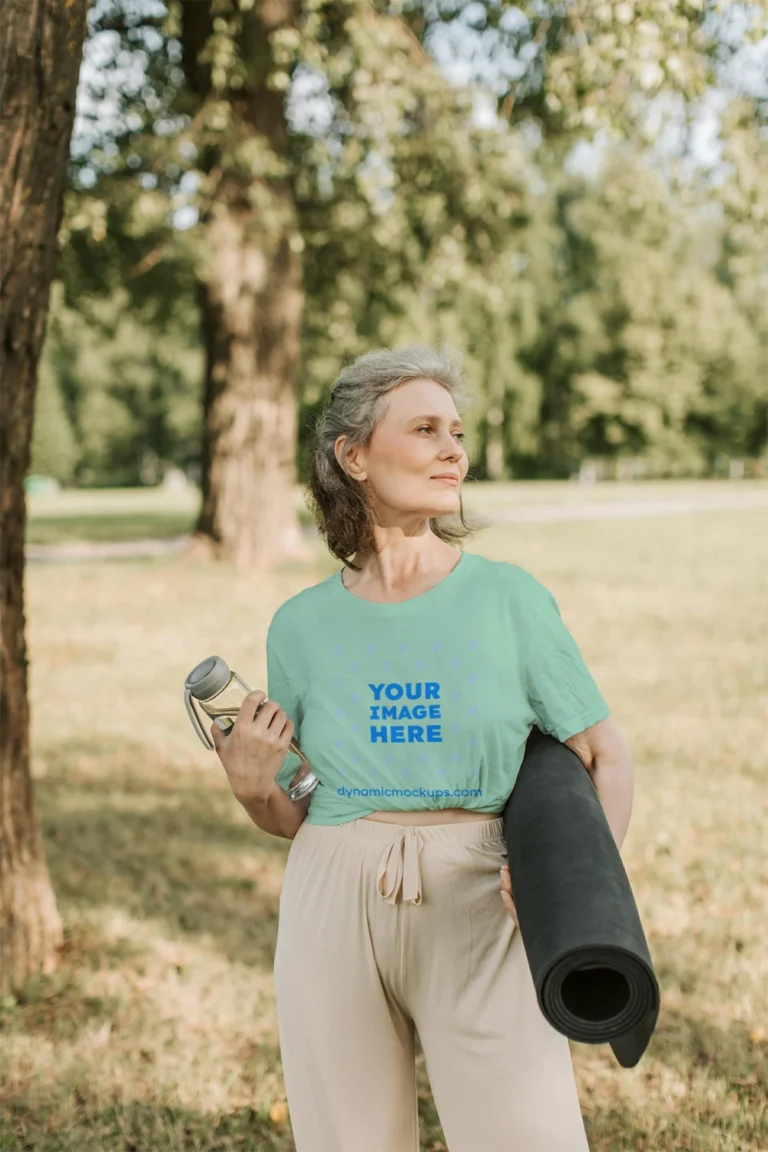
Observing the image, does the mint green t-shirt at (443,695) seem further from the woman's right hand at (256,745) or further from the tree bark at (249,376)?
the tree bark at (249,376)

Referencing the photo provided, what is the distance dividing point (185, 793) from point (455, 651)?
5.09 meters

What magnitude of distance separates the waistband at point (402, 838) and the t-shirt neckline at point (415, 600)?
0.38 meters

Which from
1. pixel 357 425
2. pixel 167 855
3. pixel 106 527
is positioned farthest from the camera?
pixel 106 527

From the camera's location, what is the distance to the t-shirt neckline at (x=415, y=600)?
2.12 m

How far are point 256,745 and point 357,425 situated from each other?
0.63 meters

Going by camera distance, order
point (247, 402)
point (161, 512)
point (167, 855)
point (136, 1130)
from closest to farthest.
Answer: point (136, 1130), point (167, 855), point (247, 402), point (161, 512)

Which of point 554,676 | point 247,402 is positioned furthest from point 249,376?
point 554,676

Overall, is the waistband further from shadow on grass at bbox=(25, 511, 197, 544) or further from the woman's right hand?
shadow on grass at bbox=(25, 511, 197, 544)

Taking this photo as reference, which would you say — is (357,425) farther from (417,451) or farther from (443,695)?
(443,695)

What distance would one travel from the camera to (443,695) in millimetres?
2033

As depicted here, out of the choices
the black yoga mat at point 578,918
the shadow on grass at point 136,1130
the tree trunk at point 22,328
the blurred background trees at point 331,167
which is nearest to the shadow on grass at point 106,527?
the blurred background trees at point 331,167

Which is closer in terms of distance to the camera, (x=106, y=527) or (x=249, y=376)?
(x=249, y=376)

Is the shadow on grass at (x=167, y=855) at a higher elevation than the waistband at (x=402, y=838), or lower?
→ lower

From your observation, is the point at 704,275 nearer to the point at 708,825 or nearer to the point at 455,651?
the point at 708,825
